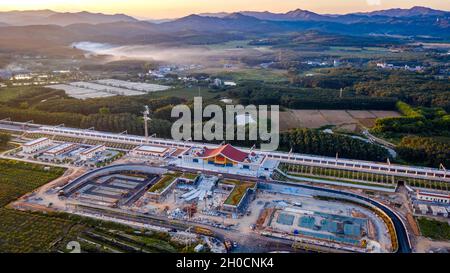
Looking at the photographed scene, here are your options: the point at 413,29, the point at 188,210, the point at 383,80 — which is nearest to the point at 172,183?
the point at 188,210

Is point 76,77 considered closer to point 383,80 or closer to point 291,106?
point 291,106

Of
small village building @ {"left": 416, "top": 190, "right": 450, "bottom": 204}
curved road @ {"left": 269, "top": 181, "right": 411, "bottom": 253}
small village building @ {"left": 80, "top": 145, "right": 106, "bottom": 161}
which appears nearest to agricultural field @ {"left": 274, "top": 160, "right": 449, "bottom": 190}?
small village building @ {"left": 416, "top": 190, "right": 450, "bottom": 204}

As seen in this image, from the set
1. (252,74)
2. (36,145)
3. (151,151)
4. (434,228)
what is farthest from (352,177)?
(252,74)

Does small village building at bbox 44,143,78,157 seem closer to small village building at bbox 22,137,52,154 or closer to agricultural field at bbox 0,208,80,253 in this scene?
small village building at bbox 22,137,52,154

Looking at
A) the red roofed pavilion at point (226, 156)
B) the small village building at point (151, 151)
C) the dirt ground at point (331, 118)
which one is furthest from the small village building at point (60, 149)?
the dirt ground at point (331, 118)

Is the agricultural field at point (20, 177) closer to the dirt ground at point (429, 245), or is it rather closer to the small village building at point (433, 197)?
the dirt ground at point (429, 245)

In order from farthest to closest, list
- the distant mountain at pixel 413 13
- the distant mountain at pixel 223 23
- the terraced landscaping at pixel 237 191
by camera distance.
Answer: the distant mountain at pixel 223 23
the distant mountain at pixel 413 13
the terraced landscaping at pixel 237 191
